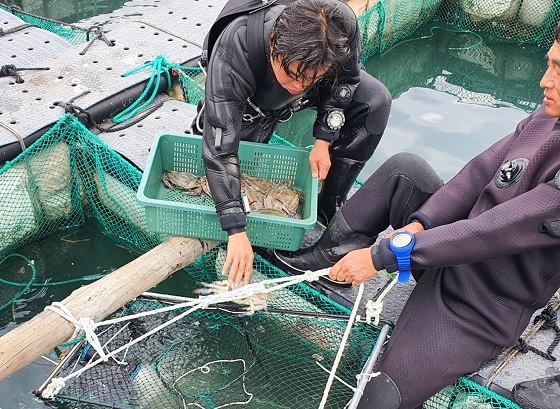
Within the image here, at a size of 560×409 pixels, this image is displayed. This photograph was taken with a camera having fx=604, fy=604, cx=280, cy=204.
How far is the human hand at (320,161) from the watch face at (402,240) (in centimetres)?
90

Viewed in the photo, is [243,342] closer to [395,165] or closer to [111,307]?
[111,307]

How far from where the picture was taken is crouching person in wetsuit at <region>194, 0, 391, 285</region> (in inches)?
103

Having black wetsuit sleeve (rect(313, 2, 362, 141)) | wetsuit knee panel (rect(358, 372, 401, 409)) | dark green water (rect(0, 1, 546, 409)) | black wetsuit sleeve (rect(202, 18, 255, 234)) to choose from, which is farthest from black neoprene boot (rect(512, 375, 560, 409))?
dark green water (rect(0, 1, 546, 409))

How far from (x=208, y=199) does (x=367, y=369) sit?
1.40m

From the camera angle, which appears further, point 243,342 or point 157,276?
point 243,342

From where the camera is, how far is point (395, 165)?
3301 mm

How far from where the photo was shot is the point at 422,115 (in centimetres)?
614

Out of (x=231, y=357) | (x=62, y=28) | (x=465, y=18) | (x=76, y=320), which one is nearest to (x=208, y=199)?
(x=231, y=357)

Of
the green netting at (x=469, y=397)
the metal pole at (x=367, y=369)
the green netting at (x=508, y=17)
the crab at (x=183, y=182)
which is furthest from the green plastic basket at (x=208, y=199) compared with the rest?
the green netting at (x=508, y=17)

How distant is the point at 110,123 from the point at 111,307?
1.91 meters

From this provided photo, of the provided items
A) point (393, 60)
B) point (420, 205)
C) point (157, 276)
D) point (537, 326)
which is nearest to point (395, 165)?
point (420, 205)

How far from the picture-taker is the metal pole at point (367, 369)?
9.02 feet

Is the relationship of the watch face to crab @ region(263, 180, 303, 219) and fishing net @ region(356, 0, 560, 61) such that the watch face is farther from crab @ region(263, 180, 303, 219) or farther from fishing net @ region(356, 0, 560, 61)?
fishing net @ region(356, 0, 560, 61)

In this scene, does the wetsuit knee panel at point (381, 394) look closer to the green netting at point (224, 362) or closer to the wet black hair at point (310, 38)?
the green netting at point (224, 362)
